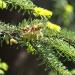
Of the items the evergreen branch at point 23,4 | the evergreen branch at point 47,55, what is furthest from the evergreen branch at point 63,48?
the evergreen branch at point 23,4

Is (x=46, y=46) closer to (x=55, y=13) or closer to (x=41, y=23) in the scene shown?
(x=41, y=23)

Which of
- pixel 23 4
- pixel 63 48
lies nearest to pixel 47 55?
pixel 63 48

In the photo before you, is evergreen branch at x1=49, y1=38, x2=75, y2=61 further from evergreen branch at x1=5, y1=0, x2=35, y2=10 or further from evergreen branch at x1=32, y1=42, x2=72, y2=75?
evergreen branch at x1=5, y1=0, x2=35, y2=10

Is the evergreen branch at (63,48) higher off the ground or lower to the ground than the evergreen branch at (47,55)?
higher

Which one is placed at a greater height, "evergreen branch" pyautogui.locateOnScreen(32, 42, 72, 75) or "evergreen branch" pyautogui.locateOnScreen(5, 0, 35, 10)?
"evergreen branch" pyautogui.locateOnScreen(5, 0, 35, 10)

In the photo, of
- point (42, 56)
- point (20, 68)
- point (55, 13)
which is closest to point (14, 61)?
point (20, 68)

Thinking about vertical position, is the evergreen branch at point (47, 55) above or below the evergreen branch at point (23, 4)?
below

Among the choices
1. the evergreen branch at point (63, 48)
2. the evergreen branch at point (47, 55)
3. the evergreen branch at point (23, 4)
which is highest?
the evergreen branch at point (23, 4)

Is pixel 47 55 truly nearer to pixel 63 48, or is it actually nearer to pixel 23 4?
pixel 63 48

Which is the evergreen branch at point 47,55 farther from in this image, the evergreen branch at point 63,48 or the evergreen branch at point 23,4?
the evergreen branch at point 23,4

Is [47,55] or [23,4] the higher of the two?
[23,4]

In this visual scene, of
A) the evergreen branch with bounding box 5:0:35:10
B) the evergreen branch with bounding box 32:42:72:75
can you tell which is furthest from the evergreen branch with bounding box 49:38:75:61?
the evergreen branch with bounding box 5:0:35:10
